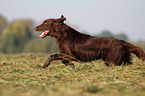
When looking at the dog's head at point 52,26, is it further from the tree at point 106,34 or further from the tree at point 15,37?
the tree at point 106,34

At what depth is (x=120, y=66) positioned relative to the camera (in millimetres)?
5480

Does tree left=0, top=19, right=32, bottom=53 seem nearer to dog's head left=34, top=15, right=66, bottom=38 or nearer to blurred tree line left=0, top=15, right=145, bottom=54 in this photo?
blurred tree line left=0, top=15, right=145, bottom=54

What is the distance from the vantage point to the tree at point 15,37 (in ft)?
134

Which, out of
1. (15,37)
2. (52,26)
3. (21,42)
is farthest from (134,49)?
(21,42)

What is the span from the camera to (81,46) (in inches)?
223

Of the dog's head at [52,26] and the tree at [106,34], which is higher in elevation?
the tree at [106,34]

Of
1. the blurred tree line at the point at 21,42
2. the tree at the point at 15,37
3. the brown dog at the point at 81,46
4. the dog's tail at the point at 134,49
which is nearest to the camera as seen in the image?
the brown dog at the point at 81,46

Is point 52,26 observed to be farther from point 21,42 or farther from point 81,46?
point 21,42

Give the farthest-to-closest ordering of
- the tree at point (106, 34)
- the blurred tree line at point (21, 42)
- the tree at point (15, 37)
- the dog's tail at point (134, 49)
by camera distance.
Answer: the tree at point (106, 34) < the tree at point (15, 37) < the blurred tree line at point (21, 42) < the dog's tail at point (134, 49)

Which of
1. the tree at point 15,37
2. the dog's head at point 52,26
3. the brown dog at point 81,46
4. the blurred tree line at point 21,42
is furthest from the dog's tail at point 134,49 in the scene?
the tree at point 15,37

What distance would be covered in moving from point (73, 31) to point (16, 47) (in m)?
38.8

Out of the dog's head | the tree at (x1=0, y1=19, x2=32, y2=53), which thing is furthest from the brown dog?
the tree at (x1=0, y1=19, x2=32, y2=53)

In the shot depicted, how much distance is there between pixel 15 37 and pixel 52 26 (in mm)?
39540

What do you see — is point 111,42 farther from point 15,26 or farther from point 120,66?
point 15,26
